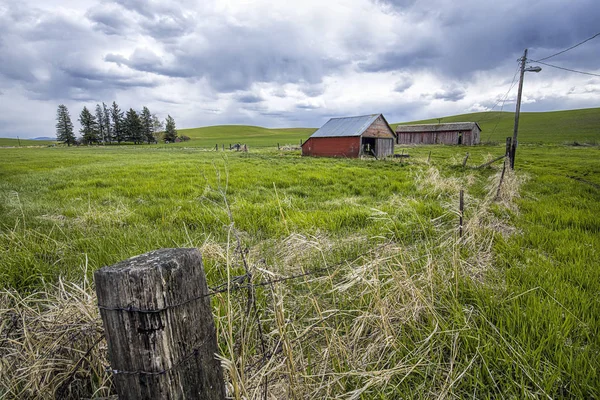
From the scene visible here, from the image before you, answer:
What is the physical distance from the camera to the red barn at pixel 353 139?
85.3 ft

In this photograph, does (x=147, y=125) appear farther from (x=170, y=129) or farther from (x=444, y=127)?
(x=444, y=127)

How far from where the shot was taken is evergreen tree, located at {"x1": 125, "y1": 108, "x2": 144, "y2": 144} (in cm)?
9388

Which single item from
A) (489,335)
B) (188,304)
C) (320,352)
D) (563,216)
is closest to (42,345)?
(188,304)

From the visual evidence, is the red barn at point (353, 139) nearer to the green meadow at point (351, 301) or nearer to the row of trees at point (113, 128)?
the green meadow at point (351, 301)

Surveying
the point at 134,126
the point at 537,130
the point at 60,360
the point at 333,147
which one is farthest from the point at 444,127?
the point at 134,126

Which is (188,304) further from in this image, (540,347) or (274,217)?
(274,217)

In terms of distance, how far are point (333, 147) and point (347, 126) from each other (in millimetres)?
2474

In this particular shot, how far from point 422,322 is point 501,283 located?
1.23 meters

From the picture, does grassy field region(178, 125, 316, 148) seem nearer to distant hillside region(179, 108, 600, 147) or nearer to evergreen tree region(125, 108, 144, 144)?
distant hillside region(179, 108, 600, 147)

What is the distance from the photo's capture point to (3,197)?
834cm

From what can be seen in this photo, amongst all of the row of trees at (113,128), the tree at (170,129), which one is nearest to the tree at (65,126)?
the row of trees at (113,128)

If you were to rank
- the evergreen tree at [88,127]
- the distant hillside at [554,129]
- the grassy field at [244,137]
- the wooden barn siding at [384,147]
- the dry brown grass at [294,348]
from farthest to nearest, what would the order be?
the evergreen tree at [88,127] → the grassy field at [244,137] → the distant hillside at [554,129] → the wooden barn siding at [384,147] → the dry brown grass at [294,348]

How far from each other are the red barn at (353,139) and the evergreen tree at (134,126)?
84621 millimetres

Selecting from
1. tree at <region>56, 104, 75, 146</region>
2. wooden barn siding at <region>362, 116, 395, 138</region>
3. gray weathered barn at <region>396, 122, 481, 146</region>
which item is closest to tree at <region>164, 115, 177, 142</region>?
tree at <region>56, 104, 75, 146</region>
